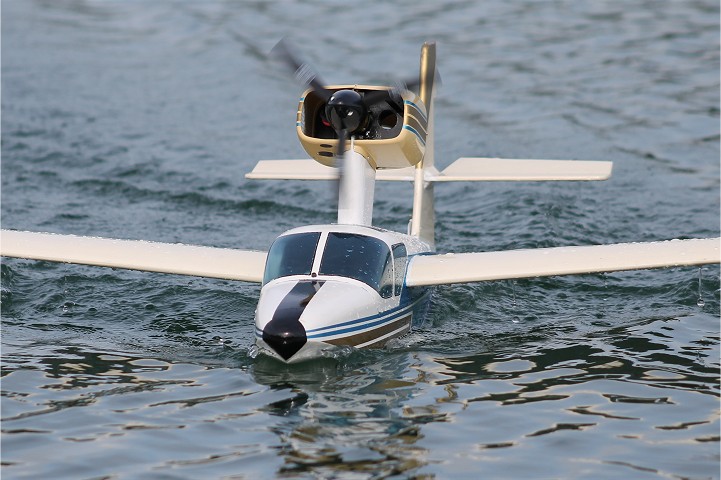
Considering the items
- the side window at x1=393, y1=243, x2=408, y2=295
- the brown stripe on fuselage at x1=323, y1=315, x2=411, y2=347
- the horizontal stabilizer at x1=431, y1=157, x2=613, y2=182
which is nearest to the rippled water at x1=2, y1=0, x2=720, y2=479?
the brown stripe on fuselage at x1=323, y1=315, x2=411, y2=347

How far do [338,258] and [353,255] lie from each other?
0.72 ft

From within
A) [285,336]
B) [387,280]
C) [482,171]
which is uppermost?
[482,171]

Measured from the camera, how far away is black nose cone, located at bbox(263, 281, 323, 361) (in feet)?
40.7

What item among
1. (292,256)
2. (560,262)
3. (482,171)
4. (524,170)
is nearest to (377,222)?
(482,171)

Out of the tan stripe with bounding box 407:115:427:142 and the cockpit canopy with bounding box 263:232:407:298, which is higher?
the tan stripe with bounding box 407:115:427:142

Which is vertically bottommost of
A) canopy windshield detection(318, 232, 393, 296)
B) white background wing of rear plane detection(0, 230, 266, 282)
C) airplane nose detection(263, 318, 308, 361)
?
airplane nose detection(263, 318, 308, 361)

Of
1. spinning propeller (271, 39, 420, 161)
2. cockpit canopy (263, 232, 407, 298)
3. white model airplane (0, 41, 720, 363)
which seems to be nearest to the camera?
white model airplane (0, 41, 720, 363)

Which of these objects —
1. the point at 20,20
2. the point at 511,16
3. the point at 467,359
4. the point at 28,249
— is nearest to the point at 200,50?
the point at 20,20

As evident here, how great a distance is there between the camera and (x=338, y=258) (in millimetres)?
13930

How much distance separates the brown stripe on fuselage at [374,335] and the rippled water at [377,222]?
255 millimetres

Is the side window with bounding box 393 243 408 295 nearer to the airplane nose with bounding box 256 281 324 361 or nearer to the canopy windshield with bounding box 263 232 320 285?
the canopy windshield with bounding box 263 232 320 285

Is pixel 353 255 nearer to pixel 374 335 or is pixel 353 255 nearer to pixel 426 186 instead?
pixel 374 335

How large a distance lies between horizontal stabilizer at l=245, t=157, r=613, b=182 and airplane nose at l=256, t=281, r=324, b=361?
4.68 meters

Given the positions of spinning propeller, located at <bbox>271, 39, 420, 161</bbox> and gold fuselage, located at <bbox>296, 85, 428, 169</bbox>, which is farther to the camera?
gold fuselage, located at <bbox>296, 85, 428, 169</bbox>
